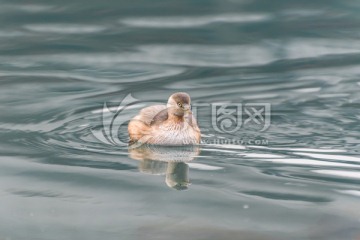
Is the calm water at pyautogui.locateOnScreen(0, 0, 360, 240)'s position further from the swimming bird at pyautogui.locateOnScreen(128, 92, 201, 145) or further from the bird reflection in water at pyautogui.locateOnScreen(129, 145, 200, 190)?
the swimming bird at pyautogui.locateOnScreen(128, 92, 201, 145)

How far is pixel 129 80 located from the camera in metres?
10.8

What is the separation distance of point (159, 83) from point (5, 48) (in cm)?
194

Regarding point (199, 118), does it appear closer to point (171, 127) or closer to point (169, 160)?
point (171, 127)

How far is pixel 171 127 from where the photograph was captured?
29.3 ft

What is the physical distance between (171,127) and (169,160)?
1.00 metres

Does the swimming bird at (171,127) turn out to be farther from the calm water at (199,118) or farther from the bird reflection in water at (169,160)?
the calm water at (199,118)

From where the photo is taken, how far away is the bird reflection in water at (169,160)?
6.94m

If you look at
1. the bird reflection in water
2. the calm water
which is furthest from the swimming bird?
the calm water

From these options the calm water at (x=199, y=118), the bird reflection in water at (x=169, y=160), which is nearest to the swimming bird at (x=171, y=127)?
the bird reflection in water at (x=169, y=160)

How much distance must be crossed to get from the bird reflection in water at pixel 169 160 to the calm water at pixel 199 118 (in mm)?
25

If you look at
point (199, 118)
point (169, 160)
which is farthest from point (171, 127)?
point (169, 160)

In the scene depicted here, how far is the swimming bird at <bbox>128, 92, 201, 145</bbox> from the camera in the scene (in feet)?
28.7

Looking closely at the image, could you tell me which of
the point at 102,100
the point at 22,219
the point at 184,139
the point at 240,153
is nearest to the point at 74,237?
the point at 22,219

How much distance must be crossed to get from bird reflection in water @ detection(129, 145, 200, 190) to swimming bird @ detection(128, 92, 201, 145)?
8 centimetres
